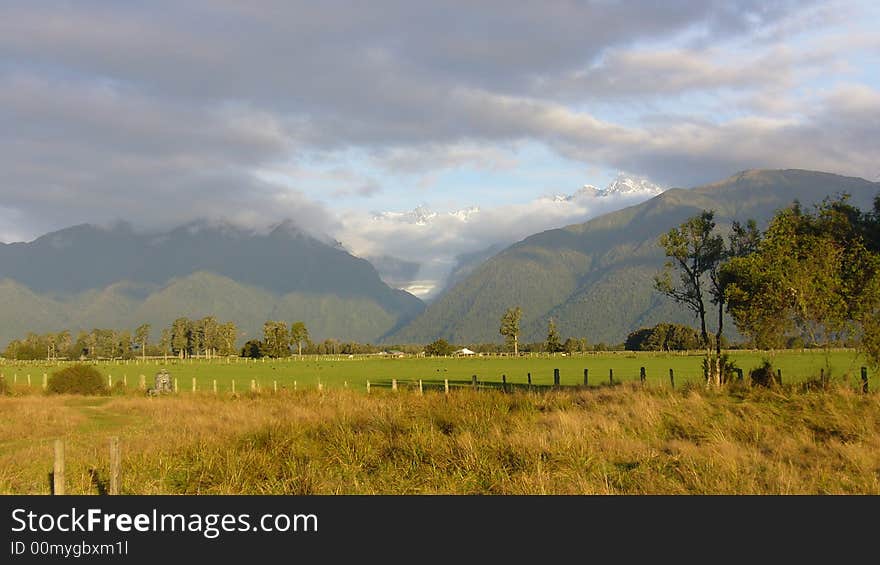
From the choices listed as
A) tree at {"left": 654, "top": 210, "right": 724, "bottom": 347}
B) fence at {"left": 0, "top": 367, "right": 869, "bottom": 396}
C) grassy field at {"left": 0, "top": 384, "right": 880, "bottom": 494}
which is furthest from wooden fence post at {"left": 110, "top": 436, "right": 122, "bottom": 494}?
tree at {"left": 654, "top": 210, "right": 724, "bottom": 347}

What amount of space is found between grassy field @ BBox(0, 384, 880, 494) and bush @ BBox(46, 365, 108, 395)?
95.2ft

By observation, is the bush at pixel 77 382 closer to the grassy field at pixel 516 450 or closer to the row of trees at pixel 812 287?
the grassy field at pixel 516 450

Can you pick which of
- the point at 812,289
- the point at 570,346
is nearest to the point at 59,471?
the point at 812,289

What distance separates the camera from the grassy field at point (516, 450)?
12344mm

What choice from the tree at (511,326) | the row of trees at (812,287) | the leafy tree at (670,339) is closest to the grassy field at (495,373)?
the row of trees at (812,287)

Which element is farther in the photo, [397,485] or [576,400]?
[576,400]

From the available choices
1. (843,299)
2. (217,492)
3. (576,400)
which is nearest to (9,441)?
(217,492)

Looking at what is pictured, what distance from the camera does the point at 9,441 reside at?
873 inches

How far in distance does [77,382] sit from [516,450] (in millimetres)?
44784

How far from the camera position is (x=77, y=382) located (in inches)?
1928
